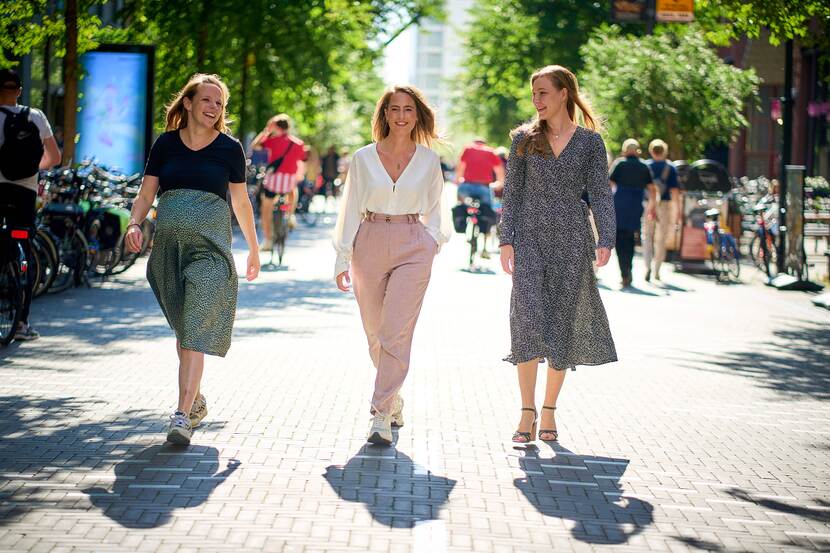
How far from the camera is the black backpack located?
10.6 metres

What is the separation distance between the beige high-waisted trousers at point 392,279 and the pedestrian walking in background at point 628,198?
36.4 feet

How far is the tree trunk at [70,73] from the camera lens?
17000 mm

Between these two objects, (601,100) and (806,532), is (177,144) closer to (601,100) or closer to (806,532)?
(806,532)

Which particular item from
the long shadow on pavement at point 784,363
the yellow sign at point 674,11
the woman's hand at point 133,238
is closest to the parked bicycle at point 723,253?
the yellow sign at point 674,11

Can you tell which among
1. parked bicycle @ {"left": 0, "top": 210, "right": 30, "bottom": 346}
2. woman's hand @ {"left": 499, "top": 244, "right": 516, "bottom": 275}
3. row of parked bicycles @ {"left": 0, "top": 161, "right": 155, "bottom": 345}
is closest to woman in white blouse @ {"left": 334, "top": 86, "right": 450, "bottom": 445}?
woman's hand @ {"left": 499, "top": 244, "right": 516, "bottom": 275}

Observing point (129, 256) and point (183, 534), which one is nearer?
point (183, 534)

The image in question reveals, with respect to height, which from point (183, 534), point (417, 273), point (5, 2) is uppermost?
point (5, 2)

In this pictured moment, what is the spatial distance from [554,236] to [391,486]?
182cm

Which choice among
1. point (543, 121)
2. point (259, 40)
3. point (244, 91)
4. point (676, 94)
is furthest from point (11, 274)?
point (244, 91)

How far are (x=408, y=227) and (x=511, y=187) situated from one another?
1.95ft

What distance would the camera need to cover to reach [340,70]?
33719 mm

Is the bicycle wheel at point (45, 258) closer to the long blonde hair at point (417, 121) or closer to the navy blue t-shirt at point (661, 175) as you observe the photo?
the long blonde hair at point (417, 121)

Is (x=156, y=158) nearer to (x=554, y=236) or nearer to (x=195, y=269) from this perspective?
(x=195, y=269)

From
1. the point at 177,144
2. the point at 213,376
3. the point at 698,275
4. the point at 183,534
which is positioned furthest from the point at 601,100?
the point at 183,534
